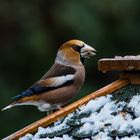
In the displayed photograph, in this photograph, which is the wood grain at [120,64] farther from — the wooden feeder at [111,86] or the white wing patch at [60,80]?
the white wing patch at [60,80]

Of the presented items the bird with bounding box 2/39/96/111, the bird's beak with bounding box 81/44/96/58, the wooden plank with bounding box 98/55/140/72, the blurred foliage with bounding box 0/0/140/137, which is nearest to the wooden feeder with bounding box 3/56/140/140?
the wooden plank with bounding box 98/55/140/72

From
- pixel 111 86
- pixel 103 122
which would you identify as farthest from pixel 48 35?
pixel 103 122

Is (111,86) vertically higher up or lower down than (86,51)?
higher up

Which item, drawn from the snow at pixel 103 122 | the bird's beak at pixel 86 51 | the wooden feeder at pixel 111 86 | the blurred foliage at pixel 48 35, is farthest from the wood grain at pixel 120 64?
the blurred foliage at pixel 48 35

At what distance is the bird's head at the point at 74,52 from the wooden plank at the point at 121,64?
5.36 ft

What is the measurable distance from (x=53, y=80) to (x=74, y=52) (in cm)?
26

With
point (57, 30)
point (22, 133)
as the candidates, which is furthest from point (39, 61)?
point (22, 133)

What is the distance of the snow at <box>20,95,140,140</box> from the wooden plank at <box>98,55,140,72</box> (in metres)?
0.13

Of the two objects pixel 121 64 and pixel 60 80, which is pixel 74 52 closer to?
pixel 60 80

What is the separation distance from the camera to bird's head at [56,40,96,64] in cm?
540

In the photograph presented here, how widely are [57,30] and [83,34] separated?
2.60ft

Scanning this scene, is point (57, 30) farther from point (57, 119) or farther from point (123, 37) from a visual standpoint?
point (57, 119)

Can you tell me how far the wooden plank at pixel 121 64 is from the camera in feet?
11.6

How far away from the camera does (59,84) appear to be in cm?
561
